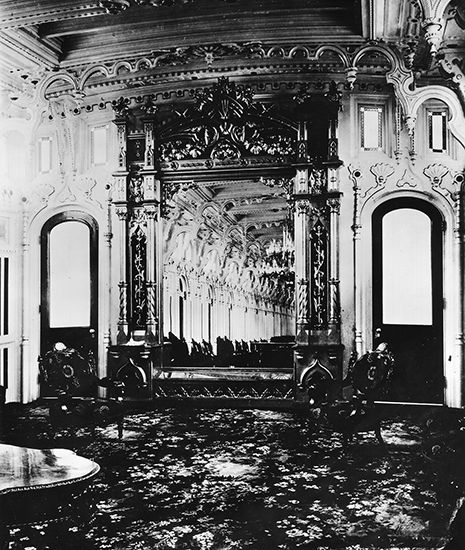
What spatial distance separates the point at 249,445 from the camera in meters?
5.25

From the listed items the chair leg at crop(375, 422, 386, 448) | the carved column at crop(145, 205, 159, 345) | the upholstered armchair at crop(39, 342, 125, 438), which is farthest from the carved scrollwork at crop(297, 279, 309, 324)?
the upholstered armchair at crop(39, 342, 125, 438)

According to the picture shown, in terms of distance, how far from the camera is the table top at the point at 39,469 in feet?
9.14

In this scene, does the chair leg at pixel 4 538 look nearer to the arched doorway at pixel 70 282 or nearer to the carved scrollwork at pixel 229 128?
the arched doorway at pixel 70 282

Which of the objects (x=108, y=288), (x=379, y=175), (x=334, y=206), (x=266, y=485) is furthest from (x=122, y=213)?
(x=266, y=485)

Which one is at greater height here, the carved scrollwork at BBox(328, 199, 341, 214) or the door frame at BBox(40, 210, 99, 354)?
the carved scrollwork at BBox(328, 199, 341, 214)

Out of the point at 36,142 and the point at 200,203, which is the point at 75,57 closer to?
the point at 36,142

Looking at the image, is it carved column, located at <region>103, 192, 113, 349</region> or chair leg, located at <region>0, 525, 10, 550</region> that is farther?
carved column, located at <region>103, 192, 113, 349</region>

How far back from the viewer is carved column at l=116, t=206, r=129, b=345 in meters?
7.57

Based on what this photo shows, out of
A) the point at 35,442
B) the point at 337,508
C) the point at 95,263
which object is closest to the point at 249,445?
the point at 337,508

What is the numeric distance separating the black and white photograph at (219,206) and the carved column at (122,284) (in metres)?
0.02

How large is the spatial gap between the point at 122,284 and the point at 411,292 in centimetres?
363

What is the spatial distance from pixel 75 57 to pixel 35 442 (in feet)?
14.2

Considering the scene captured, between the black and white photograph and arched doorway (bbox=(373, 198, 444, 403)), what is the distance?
0.02m

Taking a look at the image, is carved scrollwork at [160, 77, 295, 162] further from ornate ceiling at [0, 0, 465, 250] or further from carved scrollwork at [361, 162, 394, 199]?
carved scrollwork at [361, 162, 394, 199]
